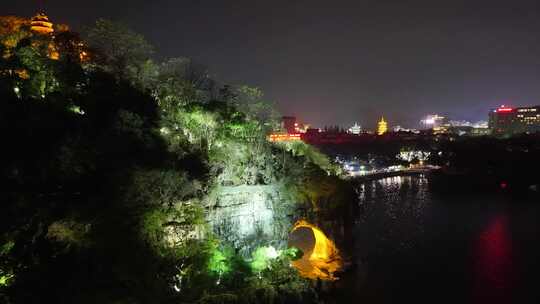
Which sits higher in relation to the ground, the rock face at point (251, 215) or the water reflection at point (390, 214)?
the rock face at point (251, 215)

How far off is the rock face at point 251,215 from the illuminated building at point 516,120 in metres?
143

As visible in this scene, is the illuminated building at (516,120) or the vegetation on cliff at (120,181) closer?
the vegetation on cliff at (120,181)

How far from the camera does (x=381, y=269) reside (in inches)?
996

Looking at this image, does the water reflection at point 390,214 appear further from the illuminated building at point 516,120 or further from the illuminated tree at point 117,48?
the illuminated building at point 516,120

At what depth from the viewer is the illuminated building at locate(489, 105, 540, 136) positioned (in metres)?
146

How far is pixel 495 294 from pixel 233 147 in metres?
16.6

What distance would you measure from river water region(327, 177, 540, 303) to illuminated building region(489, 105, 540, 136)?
116465mm

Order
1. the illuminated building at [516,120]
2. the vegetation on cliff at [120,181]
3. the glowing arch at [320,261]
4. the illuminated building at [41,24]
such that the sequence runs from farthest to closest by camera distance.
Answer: the illuminated building at [516,120] → the illuminated building at [41,24] → the glowing arch at [320,261] → the vegetation on cliff at [120,181]

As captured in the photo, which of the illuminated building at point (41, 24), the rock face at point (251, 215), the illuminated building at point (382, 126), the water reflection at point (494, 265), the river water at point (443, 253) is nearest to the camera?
the rock face at point (251, 215)

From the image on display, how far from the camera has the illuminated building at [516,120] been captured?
145875mm

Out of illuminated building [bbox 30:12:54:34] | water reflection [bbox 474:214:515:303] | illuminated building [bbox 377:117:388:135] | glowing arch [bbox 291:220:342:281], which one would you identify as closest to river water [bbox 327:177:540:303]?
water reflection [bbox 474:214:515:303]

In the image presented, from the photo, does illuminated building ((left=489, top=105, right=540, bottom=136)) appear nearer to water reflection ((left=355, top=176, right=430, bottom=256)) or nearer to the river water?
water reflection ((left=355, top=176, right=430, bottom=256))

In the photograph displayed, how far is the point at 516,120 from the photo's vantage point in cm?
15100

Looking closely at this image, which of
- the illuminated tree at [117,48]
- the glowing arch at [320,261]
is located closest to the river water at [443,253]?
the glowing arch at [320,261]
